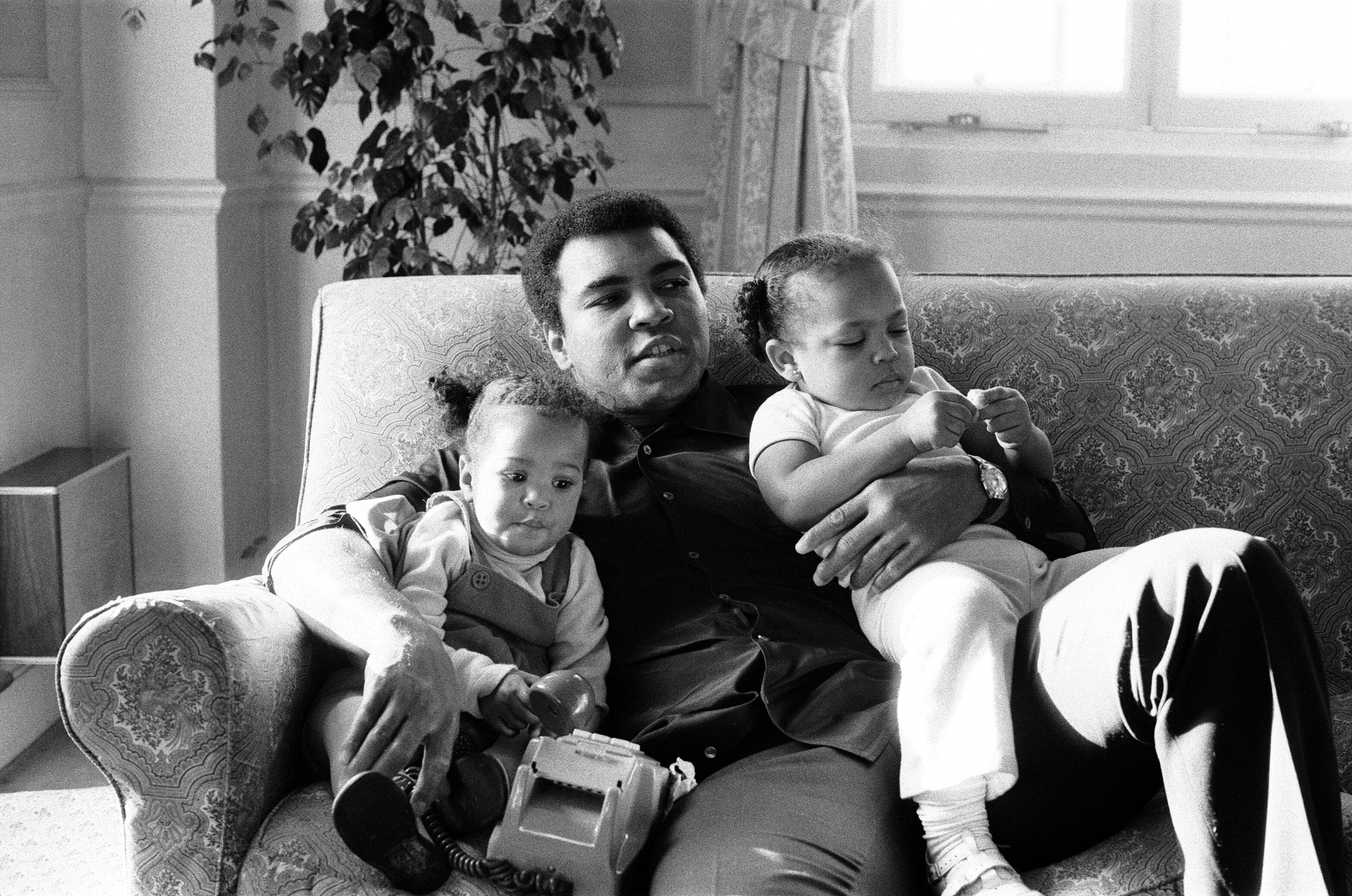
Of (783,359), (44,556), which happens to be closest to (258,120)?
(44,556)

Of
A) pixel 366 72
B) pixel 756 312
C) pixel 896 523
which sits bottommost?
pixel 896 523

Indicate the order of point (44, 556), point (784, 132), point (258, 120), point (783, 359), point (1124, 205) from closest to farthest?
point (783, 359) → point (44, 556) → point (258, 120) → point (784, 132) → point (1124, 205)

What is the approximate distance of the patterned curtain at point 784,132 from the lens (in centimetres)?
302

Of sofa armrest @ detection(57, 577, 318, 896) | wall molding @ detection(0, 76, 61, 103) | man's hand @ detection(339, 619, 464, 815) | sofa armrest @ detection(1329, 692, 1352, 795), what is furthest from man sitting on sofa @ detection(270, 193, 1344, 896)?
wall molding @ detection(0, 76, 61, 103)

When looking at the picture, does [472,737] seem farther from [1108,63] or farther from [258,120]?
[1108,63]

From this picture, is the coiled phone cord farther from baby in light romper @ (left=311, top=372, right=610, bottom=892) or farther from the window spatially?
the window

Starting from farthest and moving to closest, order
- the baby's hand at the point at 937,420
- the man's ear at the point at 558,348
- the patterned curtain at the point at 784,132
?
1. the patterned curtain at the point at 784,132
2. the man's ear at the point at 558,348
3. the baby's hand at the point at 937,420

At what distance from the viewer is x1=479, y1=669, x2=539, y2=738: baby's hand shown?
1.41m

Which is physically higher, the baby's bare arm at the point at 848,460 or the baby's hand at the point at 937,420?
the baby's hand at the point at 937,420

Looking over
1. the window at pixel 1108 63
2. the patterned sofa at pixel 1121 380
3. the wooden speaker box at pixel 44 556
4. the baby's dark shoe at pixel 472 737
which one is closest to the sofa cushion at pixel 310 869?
the baby's dark shoe at pixel 472 737

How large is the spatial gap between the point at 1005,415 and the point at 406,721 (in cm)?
81

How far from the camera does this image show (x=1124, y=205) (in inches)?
124

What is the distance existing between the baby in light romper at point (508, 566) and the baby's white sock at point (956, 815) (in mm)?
376

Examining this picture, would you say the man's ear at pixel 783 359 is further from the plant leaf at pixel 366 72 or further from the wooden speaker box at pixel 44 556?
the wooden speaker box at pixel 44 556
